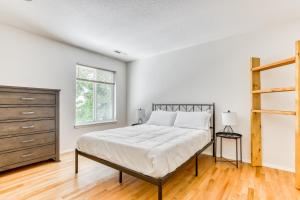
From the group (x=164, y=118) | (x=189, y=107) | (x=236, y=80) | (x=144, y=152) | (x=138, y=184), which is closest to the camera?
(x=144, y=152)

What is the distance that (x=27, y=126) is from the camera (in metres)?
2.77

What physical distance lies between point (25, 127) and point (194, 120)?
3080 mm

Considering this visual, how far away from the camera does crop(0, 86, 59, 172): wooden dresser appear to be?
2533mm

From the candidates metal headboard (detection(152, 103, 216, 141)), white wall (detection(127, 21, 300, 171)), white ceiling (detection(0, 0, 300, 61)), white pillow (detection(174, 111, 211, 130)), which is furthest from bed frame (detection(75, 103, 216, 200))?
white ceiling (detection(0, 0, 300, 61))

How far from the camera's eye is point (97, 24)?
284cm

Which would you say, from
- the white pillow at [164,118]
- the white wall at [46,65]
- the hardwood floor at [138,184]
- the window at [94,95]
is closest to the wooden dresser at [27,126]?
the hardwood floor at [138,184]

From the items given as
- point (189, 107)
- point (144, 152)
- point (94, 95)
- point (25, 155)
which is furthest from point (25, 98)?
point (189, 107)

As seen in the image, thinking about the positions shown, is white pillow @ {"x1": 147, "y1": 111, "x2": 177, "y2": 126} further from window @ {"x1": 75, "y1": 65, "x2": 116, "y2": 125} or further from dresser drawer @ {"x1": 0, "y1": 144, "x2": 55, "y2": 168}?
dresser drawer @ {"x1": 0, "y1": 144, "x2": 55, "y2": 168}

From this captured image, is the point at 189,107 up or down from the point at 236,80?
down

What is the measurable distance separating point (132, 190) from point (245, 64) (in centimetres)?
302

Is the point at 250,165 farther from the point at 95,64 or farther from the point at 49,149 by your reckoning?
the point at 95,64

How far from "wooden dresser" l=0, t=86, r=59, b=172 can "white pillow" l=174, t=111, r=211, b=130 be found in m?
2.50

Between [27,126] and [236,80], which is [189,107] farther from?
[27,126]

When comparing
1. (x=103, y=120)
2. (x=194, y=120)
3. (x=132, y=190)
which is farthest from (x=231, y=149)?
(x=103, y=120)
